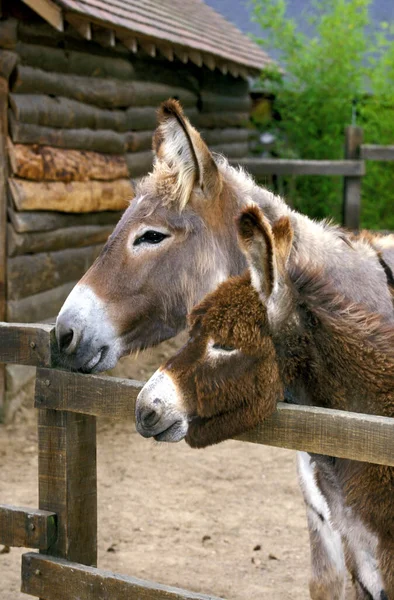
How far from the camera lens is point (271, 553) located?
15.6 feet

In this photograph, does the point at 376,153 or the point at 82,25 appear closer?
the point at 82,25

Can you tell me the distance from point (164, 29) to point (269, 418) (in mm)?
6613

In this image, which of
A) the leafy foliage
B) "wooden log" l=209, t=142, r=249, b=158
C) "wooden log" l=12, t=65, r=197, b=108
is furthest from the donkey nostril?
the leafy foliage

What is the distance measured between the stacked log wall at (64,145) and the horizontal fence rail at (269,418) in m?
3.78

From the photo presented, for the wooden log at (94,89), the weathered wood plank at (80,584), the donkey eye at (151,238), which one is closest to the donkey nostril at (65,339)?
the donkey eye at (151,238)

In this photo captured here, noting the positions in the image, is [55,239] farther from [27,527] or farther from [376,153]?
[27,527]

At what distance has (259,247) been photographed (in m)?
2.25

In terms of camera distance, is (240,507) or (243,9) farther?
(243,9)

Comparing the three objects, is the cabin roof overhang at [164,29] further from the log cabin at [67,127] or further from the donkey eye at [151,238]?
the donkey eye at [151,238]

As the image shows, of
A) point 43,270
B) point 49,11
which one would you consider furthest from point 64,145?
point 49,11

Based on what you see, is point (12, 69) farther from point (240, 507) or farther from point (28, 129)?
point (240, 507)

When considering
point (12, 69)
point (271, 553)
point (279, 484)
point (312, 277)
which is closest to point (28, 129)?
point (12, 69)

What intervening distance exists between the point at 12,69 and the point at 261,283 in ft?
15.8

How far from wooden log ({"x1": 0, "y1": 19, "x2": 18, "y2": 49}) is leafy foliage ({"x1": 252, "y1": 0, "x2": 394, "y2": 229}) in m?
6.81
